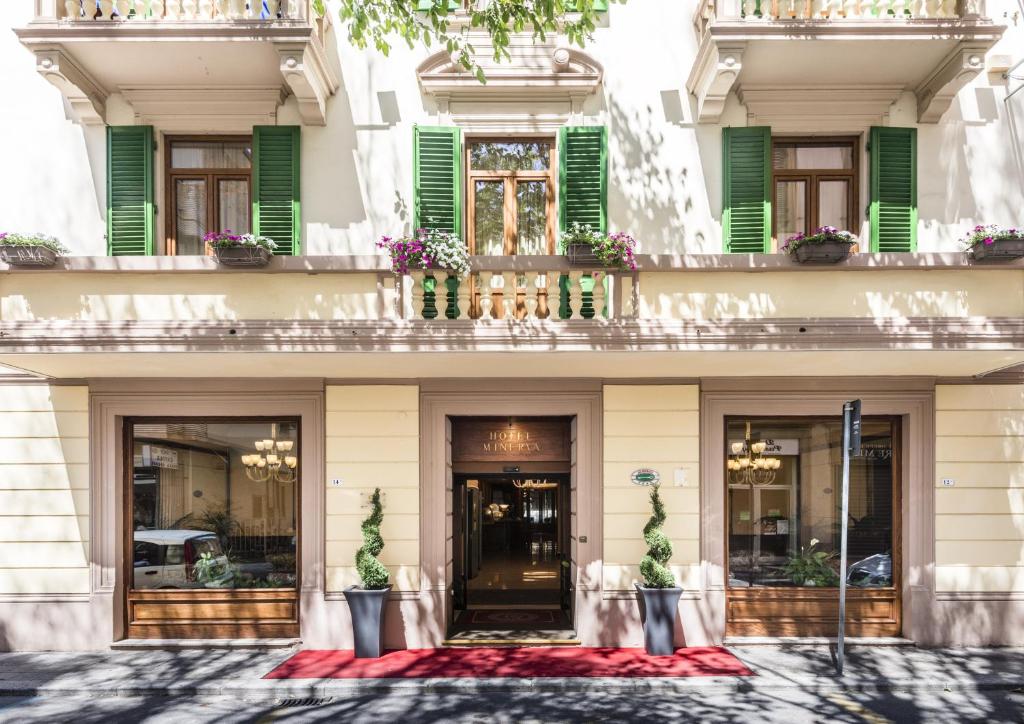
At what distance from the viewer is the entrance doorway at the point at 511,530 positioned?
9133 mm

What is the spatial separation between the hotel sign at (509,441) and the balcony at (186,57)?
4.40 metres

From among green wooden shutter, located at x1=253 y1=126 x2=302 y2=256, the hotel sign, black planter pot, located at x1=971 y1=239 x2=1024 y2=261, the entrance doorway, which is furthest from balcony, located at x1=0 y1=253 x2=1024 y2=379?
the entrance doorway

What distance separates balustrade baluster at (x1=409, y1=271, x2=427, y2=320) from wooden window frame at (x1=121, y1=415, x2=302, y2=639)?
8.26 ft

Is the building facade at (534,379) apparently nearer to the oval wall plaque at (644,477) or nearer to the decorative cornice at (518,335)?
the oval wall plaque at (644,477)

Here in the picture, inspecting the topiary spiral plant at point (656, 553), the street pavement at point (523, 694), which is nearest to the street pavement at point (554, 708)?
the street pavement at point (523, 694)

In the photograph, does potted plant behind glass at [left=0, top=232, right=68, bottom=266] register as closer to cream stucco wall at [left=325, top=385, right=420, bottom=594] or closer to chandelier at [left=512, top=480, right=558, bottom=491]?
cream stucco wall at [left=325, top=385, right=420, bottom=594]

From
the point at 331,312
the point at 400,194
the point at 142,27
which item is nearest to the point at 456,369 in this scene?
the point at 331,312

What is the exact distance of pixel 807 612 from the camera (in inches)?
340

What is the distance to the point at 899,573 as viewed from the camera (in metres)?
8.66

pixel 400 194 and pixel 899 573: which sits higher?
pixel 400 194

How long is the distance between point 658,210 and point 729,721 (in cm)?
569

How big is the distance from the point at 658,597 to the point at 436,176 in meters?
5.75

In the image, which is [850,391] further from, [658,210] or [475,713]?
[475,713]

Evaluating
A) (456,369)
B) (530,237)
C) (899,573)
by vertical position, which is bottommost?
(899,573)
